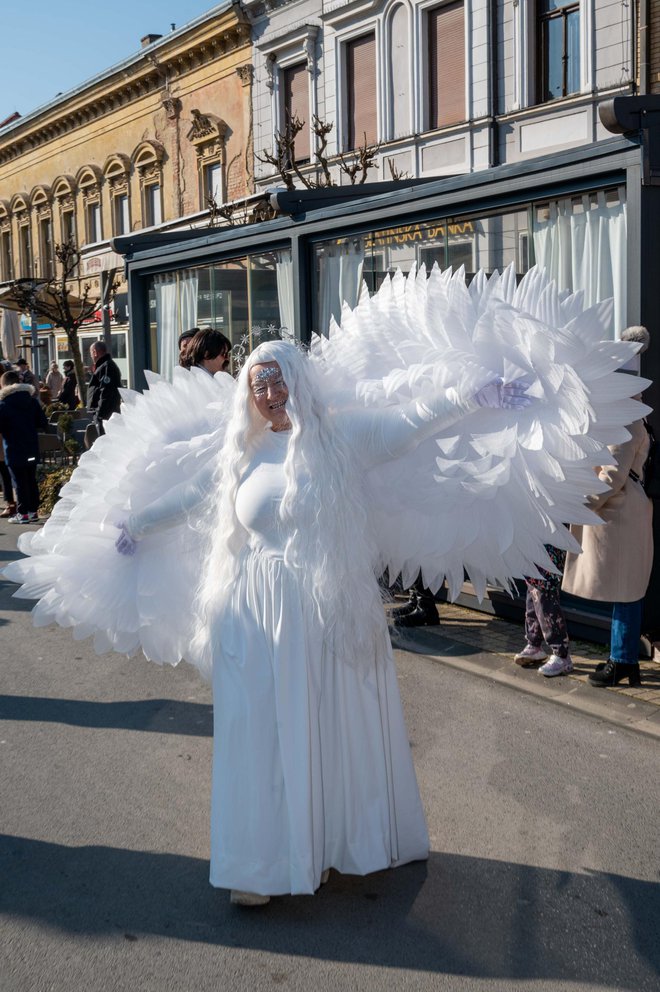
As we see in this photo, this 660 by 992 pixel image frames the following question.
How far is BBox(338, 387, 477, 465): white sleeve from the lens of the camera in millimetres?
3301

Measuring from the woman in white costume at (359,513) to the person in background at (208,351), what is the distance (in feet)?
8.34

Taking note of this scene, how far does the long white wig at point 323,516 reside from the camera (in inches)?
135

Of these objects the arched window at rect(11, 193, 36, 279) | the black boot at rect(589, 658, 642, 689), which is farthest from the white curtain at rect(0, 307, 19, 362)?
the arched window at rect(11, 193, 36, 279)

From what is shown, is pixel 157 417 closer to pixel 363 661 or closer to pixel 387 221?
pixel 363 661

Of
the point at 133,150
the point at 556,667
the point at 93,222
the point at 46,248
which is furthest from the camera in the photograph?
the point at 46,248

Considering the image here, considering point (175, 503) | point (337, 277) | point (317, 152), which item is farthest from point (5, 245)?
point (175, 503)

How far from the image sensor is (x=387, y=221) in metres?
7.97

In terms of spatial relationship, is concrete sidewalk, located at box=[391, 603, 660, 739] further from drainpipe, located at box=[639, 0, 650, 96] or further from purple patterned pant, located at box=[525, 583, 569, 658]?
drainpipe, located at box=[639, 0, 650, 96]

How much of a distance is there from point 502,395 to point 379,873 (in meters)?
1.72

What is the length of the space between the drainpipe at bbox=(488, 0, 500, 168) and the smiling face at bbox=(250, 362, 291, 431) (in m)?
16.9

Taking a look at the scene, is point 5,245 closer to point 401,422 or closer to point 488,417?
point 401,422

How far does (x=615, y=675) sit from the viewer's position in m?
5.82

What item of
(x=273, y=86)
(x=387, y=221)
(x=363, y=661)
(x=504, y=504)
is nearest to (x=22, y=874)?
(x=363, y=661)

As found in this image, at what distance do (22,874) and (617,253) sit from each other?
489 cm
